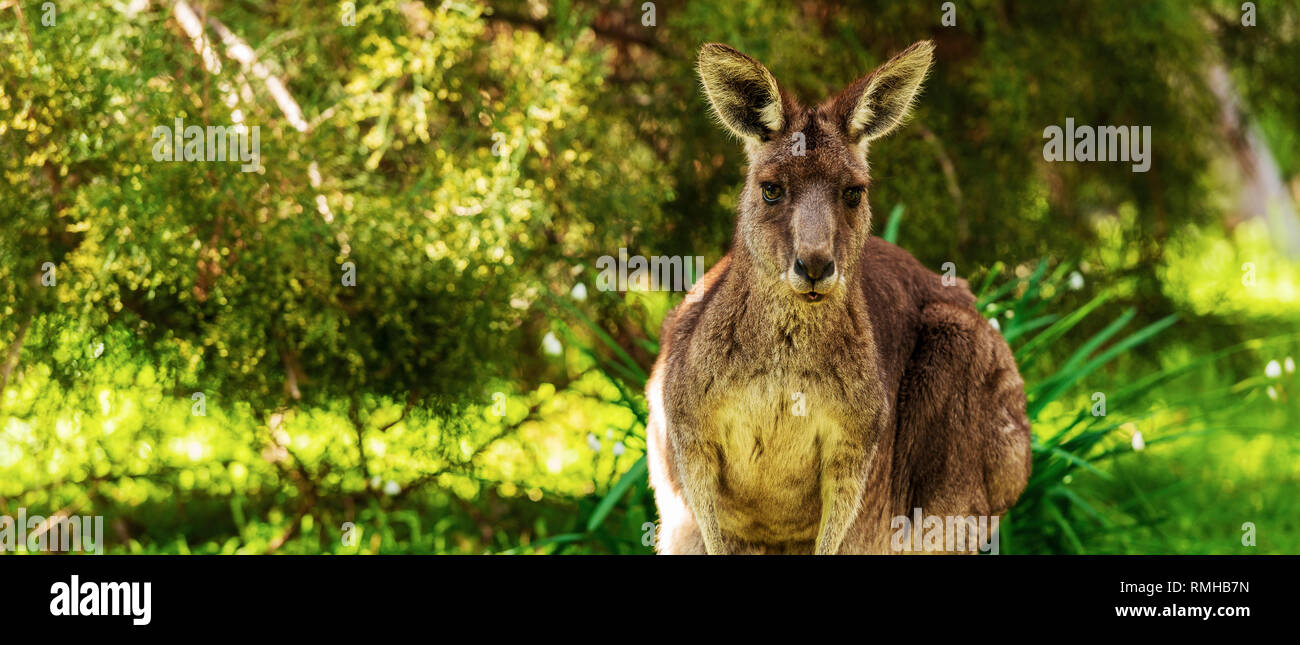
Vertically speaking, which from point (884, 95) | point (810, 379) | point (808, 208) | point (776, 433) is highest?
point (884, 95)

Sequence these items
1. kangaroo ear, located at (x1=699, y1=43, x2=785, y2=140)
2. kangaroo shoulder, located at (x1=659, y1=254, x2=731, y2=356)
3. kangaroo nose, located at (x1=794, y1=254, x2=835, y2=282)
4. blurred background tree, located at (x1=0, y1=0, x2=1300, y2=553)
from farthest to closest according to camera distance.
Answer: blurred background tree, located at (x1=0, y1=0, x2=1300, y2=553) → kangaroo shoulder, located at (x1=659, y1=254, x2=731, y2=356) → kangaroo ear, located at (x1=699, y1=43, x2=785, y2=140) → kangaroo nose, located at (x1=794, y1=254, x2=835, y2=282)

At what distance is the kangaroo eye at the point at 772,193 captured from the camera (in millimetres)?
3193

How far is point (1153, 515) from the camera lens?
16.3 feet

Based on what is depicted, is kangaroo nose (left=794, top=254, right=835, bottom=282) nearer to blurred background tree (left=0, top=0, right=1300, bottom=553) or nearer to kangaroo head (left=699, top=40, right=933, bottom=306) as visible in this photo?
kangaroo head (left=699, top=40, right=933, bottom=306)

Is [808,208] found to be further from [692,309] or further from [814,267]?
[692,309]

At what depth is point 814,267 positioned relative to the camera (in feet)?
9.82

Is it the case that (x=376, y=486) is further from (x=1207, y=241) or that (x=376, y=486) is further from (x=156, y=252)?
(x=1207, y=241)

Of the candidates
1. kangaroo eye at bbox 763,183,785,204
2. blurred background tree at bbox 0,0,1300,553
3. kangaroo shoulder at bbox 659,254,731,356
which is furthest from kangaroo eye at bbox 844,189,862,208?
blurred background tree at bbox 0,0,1300,553

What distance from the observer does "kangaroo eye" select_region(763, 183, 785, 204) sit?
3.19 meters

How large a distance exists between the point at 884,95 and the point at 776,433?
96 cm

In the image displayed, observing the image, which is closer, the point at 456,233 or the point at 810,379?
the point at 810,379

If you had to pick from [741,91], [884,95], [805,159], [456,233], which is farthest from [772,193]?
[456,233]

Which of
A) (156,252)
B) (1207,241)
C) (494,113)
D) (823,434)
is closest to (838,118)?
(823,434)

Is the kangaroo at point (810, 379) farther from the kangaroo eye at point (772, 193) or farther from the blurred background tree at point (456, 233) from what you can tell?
the blurred background tree at point (456, 233)
